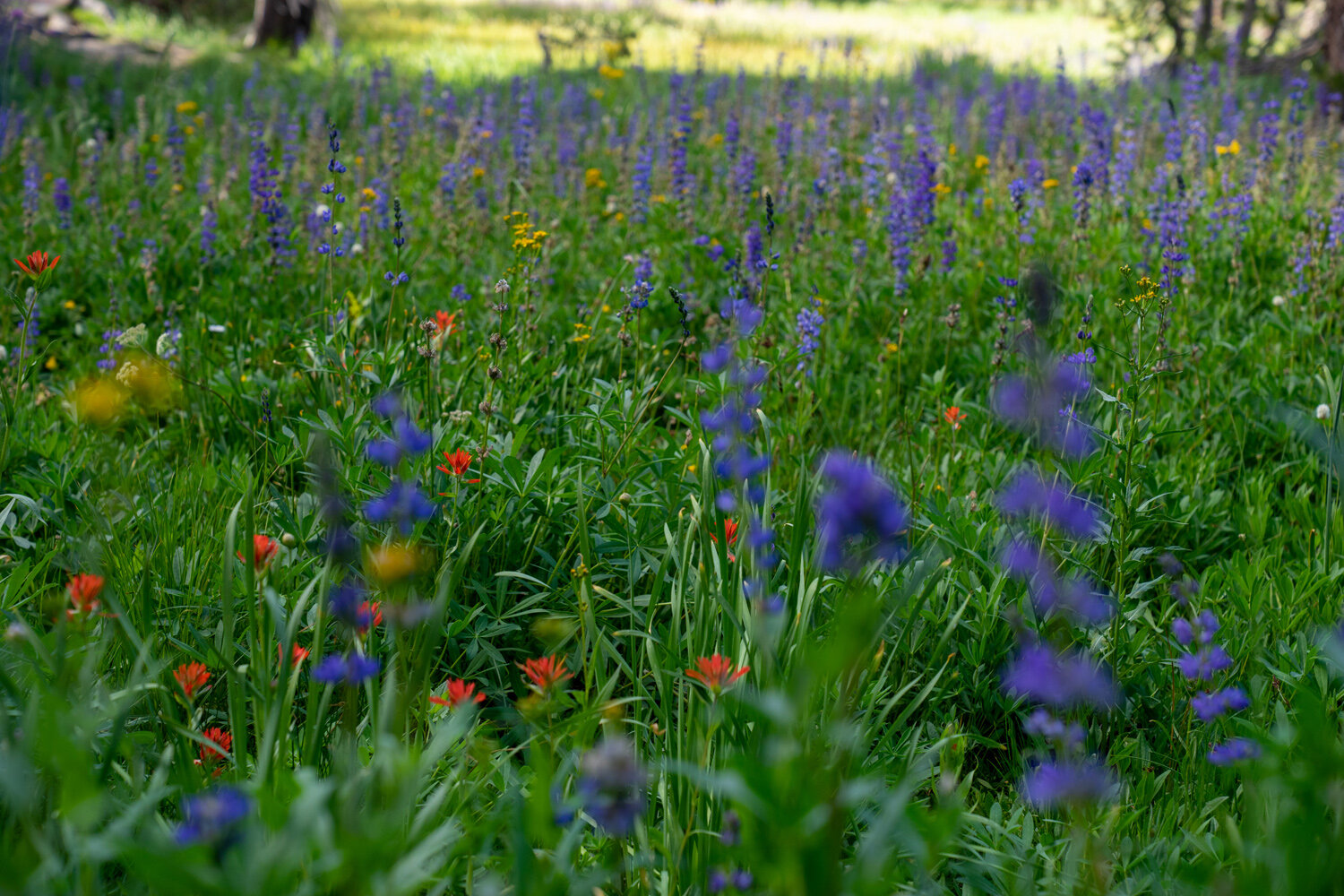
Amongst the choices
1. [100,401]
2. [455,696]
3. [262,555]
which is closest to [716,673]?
[455,696]

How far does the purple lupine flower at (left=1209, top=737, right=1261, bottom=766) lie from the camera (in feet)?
4.78

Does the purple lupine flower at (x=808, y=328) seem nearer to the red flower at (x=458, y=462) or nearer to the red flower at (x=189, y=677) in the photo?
the red flower at (x=458, y=462)

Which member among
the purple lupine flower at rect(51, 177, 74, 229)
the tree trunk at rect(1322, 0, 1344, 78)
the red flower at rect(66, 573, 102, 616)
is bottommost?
the red flower at rect(66, 573, 102, 616)

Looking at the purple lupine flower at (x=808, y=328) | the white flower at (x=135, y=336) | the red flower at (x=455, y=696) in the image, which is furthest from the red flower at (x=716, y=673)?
the white flower at (x=135, y=336)

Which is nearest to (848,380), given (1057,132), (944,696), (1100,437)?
(1100,437)

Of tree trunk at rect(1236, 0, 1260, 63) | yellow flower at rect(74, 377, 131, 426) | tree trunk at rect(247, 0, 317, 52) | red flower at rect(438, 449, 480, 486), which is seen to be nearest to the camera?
red flower at rect(438, 449, 480, 486)

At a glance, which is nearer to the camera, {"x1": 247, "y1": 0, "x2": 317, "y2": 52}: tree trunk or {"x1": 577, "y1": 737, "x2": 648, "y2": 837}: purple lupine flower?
{"x1": 577, "y1": 737, "x2": 648, "y2": 837}: purple lupine flower

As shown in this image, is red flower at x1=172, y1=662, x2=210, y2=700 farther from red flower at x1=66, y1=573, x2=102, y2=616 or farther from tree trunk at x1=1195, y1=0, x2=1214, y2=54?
tree trunk at x1=1195, y1=0, x2=1214, y2=54

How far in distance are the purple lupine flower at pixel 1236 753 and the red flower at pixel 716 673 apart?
73cm

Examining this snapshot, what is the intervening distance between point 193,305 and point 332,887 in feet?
10.4

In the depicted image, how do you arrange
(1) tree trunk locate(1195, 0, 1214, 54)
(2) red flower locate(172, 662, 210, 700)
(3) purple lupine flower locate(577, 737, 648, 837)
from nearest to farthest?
1. (3) purple lupine flower locate(577, 737, 648, 837)
2. (2) red flower locate(172, 662, 210, 700)
3. (1) tree trunk locate(1195, 0, 1214, 54)

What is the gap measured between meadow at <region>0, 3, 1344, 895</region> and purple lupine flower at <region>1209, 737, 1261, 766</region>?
1 centimetres

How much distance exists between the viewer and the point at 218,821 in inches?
40.4

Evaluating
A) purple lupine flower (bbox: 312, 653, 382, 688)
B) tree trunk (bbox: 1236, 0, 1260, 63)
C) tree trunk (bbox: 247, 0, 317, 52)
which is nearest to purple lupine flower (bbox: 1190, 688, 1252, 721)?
purple lupine flower (bbox: 312, 653, 382, 688)
